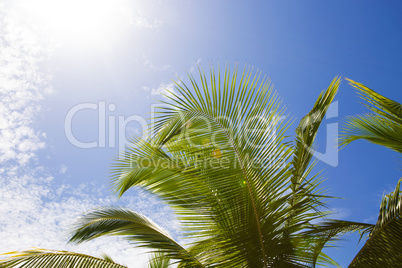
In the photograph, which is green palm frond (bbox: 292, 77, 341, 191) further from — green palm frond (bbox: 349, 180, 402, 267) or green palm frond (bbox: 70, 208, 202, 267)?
green palm frond (bbox: 70, 208, 202, 267)

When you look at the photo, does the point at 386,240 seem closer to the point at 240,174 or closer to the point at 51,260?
the point at 240,174

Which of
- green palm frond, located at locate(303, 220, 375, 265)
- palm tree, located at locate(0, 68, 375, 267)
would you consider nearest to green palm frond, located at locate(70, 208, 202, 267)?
palm tree, located at locate(0, 68, 375, 267)

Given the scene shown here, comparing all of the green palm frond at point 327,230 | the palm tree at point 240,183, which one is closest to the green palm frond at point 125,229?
the palm tree at point 240,183

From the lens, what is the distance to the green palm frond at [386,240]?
309 cm

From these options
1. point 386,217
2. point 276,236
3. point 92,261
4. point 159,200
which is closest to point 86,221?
point 92,261

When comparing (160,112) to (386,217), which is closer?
(386,217)

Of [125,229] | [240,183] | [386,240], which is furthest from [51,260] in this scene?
[386,240]

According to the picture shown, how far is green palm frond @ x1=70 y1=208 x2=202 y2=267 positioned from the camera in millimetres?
3888

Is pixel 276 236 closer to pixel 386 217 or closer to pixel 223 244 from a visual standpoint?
pixel 223 244

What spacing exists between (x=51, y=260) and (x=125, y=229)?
95 cm

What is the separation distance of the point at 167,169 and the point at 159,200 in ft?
1.79

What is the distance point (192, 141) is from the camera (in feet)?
12.0

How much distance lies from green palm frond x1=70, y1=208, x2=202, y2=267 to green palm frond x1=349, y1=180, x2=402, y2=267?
6.46 ft

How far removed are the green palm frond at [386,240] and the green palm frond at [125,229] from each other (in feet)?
6.46
